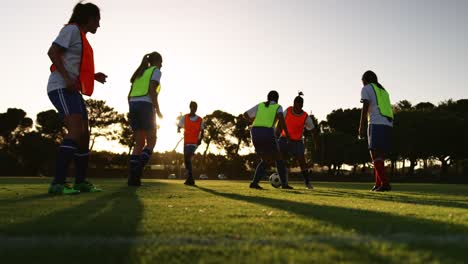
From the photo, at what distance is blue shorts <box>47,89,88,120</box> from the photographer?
19.5 feet

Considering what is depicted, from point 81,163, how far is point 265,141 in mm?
4368

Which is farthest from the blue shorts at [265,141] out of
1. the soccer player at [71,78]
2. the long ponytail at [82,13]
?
the long ponytail at [82,13]

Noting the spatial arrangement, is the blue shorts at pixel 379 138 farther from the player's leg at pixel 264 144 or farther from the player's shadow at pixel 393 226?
the player's shadow at pixel 393 226

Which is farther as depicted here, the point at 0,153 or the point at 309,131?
the point at 0,153

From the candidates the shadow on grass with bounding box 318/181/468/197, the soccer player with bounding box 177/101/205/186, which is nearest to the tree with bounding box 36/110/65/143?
the soccer player with bounding box 177/101/205/186

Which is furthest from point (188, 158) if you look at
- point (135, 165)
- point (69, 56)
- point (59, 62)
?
point (59, 62)

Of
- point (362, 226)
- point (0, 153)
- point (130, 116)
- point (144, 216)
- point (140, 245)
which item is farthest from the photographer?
point (0, 153)

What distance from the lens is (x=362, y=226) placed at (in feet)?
10.0

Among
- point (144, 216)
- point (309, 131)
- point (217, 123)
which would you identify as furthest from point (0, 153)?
point (144, 216)

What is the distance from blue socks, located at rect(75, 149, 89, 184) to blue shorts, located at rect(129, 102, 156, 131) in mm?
1838

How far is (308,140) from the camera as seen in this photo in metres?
72.6

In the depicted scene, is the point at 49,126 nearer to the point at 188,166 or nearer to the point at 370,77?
the point at 188,166

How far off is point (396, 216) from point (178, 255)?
2.22 metres

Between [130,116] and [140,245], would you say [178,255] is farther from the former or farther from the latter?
[130,116]
